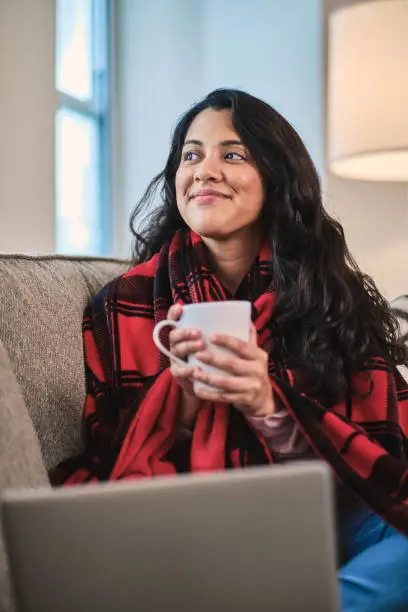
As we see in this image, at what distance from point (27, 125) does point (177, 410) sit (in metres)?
1.29

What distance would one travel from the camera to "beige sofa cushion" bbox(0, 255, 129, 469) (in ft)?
3.51

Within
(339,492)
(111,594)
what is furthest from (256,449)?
(111,594)

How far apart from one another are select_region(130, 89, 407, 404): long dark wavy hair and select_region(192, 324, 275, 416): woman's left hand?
24cm

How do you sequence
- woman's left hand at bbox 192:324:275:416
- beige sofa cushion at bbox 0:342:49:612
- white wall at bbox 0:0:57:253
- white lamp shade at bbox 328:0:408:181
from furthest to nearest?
white wall at bbox 0:0:57:253 → white lamp shade at bbox 328:0:408:181 → woman's left hand at bbox 192:324:275:416 → beige sofa cushion at bbox 0:342:49:612

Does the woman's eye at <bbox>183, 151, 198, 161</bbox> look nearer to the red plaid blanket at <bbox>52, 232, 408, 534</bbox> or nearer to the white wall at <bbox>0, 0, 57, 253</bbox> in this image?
the red plaid blanket at <bbox>52, 232, 408, 534</bbox>

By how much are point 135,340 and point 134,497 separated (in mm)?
703

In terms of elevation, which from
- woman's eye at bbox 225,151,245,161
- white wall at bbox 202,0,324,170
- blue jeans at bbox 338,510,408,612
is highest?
white wall at bbox 202,0,324,170

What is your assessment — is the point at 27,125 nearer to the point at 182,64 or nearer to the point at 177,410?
the point at 182,64

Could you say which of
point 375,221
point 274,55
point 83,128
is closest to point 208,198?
point 375,221

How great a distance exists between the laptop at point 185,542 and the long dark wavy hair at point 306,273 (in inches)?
25.5

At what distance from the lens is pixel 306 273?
1.29 metres

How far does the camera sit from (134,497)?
1.73ft

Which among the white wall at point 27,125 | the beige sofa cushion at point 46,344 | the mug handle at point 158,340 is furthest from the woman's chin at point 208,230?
the white wall at point 27,125

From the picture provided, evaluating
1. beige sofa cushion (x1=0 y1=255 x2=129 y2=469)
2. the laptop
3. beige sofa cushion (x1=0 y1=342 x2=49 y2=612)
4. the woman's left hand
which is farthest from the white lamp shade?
the laptop
